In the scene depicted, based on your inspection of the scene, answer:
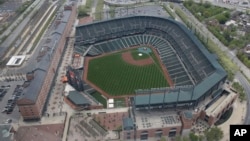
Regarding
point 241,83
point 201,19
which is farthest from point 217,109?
point 201,19

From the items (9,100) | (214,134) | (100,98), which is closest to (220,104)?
(214,134)

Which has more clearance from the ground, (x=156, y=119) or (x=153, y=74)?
(x=153, y=74)

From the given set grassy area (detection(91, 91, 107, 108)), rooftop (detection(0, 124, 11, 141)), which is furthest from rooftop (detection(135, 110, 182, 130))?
rooftop (detection(0, 124, 11, 141))

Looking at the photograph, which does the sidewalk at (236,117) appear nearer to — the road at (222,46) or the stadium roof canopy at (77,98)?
the road at (222,46)

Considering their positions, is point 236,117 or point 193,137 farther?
point 236,117

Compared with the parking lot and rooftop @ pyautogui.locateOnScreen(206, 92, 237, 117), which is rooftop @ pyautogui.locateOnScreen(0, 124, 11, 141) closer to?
the parking lot

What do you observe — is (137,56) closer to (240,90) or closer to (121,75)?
(121,75)
